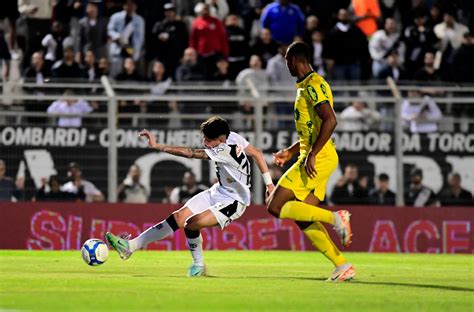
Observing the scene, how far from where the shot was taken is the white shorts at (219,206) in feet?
47.2

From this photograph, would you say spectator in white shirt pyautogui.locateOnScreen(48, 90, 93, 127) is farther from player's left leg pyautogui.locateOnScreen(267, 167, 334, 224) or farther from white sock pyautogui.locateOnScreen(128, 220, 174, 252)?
player's left leg pyautogui.locateOnScreen(267, 167, 334, 224)

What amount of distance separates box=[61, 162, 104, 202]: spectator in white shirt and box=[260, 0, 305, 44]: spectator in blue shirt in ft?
17.4

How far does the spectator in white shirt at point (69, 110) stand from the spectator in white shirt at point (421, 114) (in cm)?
540

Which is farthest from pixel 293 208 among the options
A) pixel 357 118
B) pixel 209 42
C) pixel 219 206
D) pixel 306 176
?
pixel 209 42

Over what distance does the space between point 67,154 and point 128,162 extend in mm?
1026

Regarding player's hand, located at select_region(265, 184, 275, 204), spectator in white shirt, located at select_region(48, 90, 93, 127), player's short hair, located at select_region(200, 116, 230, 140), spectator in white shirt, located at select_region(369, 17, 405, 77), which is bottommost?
player's hand, located at select_region(265, 184, 275, 204)

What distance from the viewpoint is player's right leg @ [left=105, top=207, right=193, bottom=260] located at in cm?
1420

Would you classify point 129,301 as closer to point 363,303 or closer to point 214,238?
point 363,303

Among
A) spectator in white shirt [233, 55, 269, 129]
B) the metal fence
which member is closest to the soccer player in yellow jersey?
the metal fence

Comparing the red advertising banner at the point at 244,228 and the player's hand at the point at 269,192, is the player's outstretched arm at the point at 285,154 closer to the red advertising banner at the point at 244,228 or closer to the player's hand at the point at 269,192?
the player's hand at the point at 269,192

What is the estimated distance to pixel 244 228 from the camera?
22922mm

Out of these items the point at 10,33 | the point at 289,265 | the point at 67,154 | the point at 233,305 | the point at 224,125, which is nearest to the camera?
the point at 233,305

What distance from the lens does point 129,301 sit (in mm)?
11102

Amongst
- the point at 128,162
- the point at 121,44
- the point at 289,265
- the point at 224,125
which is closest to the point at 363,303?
the point at 224,125
